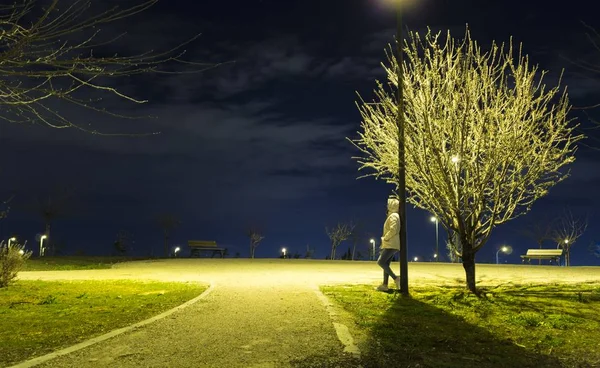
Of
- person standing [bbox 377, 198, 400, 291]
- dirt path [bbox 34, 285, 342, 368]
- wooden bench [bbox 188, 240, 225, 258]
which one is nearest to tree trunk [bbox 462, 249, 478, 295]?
person standing [bbox 377, 198, 400, 291]

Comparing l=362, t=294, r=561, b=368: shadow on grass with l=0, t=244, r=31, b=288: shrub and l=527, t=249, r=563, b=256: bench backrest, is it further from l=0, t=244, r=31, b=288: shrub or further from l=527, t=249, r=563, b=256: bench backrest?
l=527, t=249, r=563, b=256: bench backrest

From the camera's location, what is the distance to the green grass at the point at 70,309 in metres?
6.55

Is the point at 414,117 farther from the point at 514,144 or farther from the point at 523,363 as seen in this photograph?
the point at 523,363

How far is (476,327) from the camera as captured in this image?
7844mm

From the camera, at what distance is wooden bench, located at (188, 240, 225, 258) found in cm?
3638

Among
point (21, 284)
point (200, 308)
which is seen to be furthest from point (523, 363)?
point (21, 284)

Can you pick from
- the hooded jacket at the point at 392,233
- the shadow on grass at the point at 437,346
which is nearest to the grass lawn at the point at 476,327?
the shadow on grass at the point at 437,346

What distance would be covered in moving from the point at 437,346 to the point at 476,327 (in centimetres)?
171

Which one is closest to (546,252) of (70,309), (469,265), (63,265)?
(469,265)

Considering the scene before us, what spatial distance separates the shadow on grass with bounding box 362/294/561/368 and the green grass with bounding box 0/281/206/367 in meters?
3.86

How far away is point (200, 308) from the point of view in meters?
9.12

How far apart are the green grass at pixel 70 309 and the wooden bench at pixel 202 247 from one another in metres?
22.0

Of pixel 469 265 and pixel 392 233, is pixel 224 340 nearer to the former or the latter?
pixel 392 233

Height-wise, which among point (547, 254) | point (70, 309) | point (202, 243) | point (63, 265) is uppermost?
point (202, 243)
